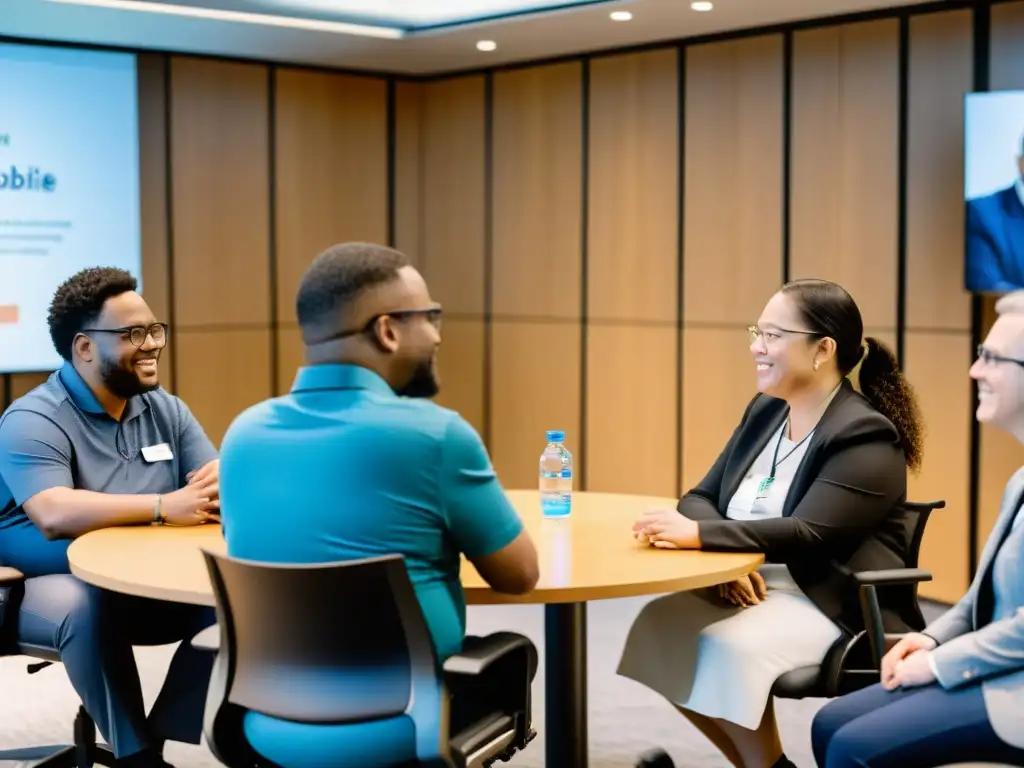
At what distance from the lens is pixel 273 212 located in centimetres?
791

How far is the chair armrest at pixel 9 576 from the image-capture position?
339cm

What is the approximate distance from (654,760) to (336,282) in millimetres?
1973

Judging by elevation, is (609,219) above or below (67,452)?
above

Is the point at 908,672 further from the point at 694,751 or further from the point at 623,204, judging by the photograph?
the point at 623,204

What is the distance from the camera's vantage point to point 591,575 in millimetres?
2900

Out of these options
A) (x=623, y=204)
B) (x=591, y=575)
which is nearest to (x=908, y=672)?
(x=591, y=575)

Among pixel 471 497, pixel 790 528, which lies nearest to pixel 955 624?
pixel 790 528

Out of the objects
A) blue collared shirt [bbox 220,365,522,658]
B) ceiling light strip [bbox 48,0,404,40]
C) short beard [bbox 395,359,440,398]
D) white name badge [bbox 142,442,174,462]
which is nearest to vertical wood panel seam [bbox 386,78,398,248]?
ceiling light strip [bbox 48,0,404,40]

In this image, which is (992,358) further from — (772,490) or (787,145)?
(787,145)

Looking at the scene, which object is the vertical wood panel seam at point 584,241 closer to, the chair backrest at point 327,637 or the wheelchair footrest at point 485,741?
the wheelchair footrest at point 485,741

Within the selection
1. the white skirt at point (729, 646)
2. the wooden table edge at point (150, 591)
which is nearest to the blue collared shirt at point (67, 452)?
the wooden table edge at point (150, 591)

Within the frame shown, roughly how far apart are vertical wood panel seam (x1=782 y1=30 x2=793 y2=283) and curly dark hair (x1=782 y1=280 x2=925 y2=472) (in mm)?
3270

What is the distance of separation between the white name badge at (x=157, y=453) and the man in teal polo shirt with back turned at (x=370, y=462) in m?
1.21

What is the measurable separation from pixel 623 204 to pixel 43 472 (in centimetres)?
458
